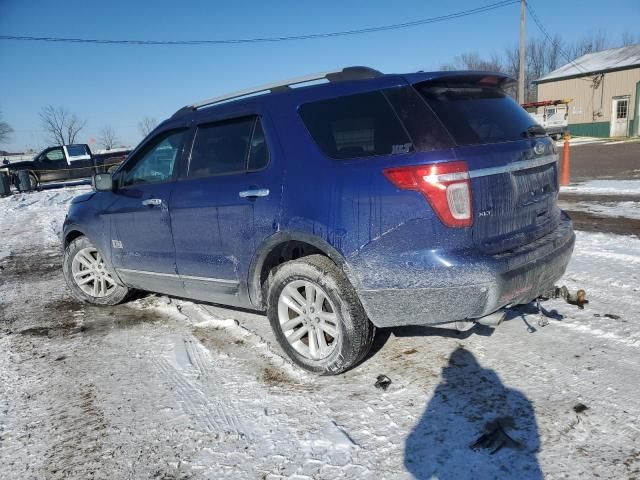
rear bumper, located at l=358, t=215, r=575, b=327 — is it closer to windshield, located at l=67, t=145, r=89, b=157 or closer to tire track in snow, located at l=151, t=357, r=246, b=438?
tire track in snow, located at l=151, t=357, r=246, b=438

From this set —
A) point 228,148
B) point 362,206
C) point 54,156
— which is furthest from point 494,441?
Answer: point 54,156

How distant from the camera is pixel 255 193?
10.2 feet

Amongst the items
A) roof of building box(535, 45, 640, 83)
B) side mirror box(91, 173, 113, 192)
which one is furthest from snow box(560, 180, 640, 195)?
roof of building box(535, 45, 640, 83)

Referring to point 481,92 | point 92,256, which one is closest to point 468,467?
point 481,92

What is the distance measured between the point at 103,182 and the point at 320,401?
2976 millimetres

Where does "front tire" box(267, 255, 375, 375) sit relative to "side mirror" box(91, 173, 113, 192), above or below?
below

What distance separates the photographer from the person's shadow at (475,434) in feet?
6.88

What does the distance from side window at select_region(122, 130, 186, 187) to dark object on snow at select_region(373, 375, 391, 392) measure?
232cm

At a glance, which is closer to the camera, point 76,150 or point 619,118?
point 76,150

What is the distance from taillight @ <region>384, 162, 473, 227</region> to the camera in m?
2.44

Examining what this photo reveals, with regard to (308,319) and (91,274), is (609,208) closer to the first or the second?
(308,319)

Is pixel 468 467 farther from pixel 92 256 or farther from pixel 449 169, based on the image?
pixel 92 256

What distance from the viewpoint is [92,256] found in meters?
4.81

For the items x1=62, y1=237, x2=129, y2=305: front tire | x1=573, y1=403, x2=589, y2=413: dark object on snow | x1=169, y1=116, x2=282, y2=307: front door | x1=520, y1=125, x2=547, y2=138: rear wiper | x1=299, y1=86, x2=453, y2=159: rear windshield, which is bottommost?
x1=573, y1=403, x2=589, y2=413: dark object on snow
